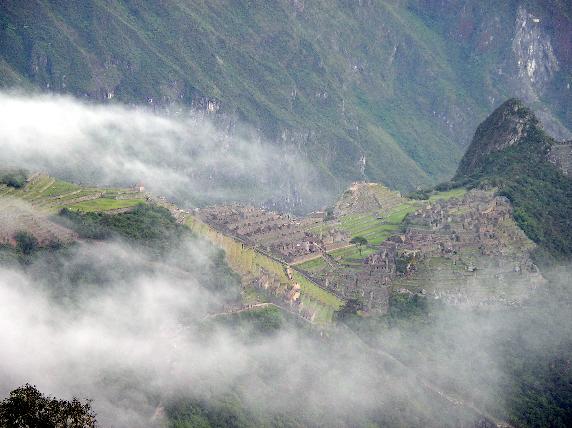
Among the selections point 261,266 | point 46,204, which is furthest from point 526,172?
point 46,204

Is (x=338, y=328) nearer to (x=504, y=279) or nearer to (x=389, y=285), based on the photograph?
(x=389, y=285)

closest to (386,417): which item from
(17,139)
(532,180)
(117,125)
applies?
(532,180)

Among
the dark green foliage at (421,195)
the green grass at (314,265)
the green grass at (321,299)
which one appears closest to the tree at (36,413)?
the green grass at (321,299)

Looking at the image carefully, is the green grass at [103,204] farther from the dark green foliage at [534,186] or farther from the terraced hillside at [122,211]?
the dark green foliage at [534,186]

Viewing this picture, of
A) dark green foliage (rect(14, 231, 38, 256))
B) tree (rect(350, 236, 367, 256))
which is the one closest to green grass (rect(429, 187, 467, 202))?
tree (rect(350, 236, 367, 256))

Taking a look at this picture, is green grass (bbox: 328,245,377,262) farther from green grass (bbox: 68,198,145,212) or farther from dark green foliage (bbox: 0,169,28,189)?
dark green foliage (bbox: 0,169,28,189)

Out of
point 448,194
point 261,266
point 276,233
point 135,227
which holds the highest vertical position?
point 448,194

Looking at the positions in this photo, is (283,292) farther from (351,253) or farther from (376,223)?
(376,223)
